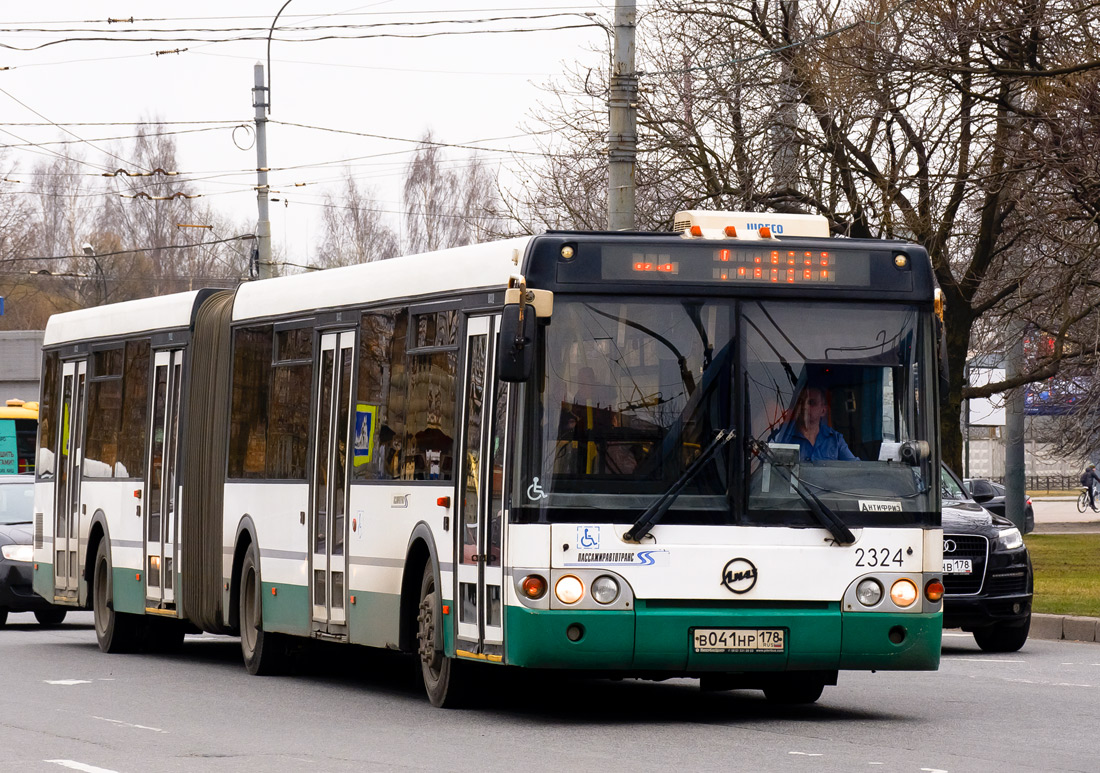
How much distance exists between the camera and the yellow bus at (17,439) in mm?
41656

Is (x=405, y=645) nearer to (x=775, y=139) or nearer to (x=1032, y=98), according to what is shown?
(x=1032, y=98)

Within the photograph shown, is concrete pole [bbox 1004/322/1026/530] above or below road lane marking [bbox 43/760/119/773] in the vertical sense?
above

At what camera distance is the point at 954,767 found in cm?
933

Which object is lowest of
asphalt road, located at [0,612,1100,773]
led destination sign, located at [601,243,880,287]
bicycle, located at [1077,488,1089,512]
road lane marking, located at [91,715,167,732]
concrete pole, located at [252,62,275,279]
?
road lane marking, located at [91,715,167,732]

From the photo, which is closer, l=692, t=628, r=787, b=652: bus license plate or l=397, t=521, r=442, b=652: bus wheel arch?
l=692, t=628, r=787, b=652: bus license plate

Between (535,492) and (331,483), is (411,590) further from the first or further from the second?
(535,492)

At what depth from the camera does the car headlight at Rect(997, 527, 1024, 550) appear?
16.9m

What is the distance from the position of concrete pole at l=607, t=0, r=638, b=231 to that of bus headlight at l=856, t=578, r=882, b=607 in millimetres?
8508

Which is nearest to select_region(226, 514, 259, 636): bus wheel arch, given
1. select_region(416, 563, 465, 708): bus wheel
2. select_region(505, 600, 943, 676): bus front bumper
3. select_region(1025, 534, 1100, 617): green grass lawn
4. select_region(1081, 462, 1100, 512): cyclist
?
select_region(416, 563, 465, 708): bus wheel

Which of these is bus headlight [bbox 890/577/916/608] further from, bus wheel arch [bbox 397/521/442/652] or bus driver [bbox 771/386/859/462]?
bus wheel arch [bbox 397/521/442/652]

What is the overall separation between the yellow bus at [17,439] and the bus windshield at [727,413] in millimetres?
32313

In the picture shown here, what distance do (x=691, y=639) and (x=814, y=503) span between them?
3.26 ft

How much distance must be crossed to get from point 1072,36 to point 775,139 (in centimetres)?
593

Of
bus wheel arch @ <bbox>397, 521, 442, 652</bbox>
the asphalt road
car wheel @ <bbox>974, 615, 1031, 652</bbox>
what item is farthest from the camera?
car wheel @ <bbox>974, 615, 1031, 652</bbox>
